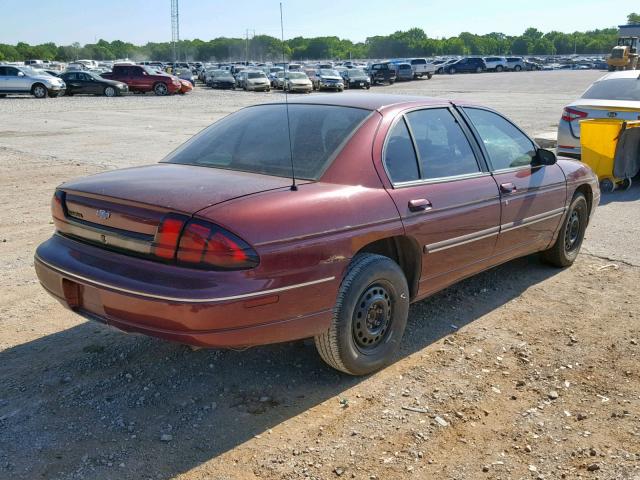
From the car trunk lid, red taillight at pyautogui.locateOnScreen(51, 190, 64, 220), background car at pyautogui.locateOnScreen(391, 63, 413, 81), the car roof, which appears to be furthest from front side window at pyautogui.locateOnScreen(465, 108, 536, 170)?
background car at pyautogui.locateOnScreen(391, 63, 413, 81)

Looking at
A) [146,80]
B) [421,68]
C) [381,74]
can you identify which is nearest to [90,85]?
[146,80]

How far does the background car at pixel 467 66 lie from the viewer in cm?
7362

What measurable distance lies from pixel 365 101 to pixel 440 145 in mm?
604

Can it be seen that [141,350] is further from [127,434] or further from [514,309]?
[514,309]

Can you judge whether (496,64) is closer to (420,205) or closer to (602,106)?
(602,106)

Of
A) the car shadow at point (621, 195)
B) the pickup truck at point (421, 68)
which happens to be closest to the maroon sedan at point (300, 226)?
the car shadow at point (621, 195)

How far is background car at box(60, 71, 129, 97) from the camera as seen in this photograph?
35.7 m

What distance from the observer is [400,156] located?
4.08 m

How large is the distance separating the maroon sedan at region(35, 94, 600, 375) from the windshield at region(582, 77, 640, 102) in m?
7.51

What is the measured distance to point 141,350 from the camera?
4.18 m

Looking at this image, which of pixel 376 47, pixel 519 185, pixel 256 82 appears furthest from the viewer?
pixel 376 47

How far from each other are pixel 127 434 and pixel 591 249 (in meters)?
5.15

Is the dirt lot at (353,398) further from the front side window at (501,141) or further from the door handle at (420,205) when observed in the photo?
the front side window at (501,141)

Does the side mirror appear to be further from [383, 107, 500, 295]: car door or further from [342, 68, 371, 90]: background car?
[342, 68, 371, 90]: background car
